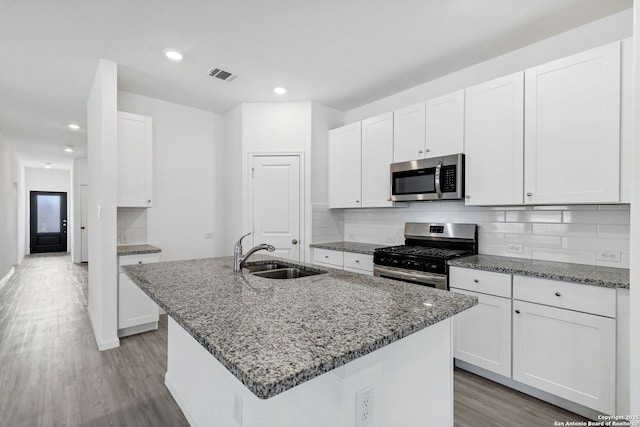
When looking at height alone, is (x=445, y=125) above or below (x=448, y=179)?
above

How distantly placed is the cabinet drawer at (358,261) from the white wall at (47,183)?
954 cm

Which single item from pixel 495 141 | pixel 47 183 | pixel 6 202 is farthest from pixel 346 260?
pixel 47 183

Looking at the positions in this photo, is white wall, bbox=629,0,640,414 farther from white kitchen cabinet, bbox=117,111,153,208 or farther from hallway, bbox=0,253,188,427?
white kitchen cabinet, bbox=117,111,153,208

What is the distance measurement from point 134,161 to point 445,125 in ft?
10.4

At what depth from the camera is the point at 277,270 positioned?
212 centimetres

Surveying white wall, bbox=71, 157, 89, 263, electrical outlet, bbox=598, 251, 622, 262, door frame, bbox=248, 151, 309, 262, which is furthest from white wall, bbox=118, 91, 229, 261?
white wall, bbox=71, 157, 89, 263

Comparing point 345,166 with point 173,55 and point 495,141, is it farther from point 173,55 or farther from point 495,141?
point 173,55

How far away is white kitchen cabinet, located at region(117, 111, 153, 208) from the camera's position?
3336 millimetres

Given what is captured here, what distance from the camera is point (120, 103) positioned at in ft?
11.8

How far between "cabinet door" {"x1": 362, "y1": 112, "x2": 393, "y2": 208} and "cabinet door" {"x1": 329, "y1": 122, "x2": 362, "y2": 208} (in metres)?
0.10

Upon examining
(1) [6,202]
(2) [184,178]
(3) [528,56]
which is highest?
(3) [528,56]

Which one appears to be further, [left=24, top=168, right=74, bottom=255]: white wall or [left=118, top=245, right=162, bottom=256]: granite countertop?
[left=24, top=168, right=74, bottom=255]: white wall

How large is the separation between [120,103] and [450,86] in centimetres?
357

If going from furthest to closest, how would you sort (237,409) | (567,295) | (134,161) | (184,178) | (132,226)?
(184,178), (132,226), (134,161), (567,295), (237,409)
